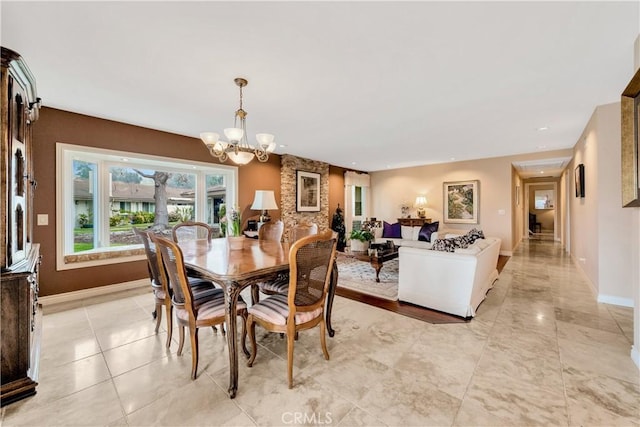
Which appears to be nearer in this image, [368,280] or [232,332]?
[232,332]

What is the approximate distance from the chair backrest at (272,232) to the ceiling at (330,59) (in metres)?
1.53

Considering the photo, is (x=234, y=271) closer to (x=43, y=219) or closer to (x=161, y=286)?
(x=161, y=286)

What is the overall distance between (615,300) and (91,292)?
6868 millimetres

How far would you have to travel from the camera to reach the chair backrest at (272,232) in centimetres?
346

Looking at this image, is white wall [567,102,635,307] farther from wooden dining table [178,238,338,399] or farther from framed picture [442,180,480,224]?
wooden dining table [178,238,338,399]

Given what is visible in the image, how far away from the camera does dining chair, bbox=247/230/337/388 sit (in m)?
1.71

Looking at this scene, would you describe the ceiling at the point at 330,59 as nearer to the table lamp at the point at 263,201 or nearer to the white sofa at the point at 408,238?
the table lamp at the point at 263,201

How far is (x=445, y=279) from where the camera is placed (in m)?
2.88

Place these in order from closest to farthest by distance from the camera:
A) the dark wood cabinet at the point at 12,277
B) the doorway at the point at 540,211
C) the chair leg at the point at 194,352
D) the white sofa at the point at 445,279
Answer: the dark wood cabinet at the point at 12,277 < the chair leg at the point at 194,352 < the white sofa at the point at 445,279 < the doorway at the point at 540,211

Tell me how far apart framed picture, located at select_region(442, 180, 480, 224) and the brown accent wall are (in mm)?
6404

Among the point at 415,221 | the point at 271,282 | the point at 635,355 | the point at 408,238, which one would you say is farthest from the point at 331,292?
the point at 415,221

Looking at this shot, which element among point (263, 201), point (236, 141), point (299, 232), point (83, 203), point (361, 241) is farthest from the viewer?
point (263, 201)

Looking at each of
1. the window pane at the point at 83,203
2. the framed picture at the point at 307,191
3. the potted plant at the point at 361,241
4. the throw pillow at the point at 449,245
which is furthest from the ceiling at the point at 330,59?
the framed picture at the point at 307,191

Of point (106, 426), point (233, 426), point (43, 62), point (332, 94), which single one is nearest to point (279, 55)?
point (332, 94)
